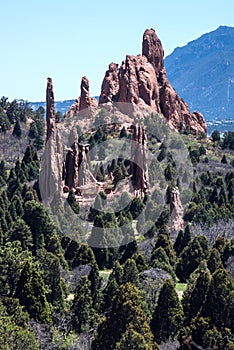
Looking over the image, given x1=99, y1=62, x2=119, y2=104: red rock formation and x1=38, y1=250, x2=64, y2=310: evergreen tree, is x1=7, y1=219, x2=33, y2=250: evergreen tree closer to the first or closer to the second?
x1=38, y1=250, x2=64, y2=310: evergreen tree

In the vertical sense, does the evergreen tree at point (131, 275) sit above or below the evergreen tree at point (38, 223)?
below

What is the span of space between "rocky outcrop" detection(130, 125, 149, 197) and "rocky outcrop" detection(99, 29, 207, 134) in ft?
113

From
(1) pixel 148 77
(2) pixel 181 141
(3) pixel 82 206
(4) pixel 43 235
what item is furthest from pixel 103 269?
A: (1) pixel 148 77

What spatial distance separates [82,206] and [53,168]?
5.16 meters

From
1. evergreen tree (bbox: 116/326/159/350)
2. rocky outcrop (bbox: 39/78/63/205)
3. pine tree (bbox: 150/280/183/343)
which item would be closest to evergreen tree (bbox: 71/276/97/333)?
pine tree (bbox: 150/280/183/343)

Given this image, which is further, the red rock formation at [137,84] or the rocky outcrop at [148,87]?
the rocky outcrop at [148,87]

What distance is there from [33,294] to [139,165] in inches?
1696

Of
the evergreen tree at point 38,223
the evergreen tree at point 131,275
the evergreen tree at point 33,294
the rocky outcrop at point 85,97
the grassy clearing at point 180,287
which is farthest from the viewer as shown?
the rocky outcrop at point 85,97

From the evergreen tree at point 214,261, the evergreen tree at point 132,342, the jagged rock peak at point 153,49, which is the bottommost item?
the evergreen tree at point 132,342

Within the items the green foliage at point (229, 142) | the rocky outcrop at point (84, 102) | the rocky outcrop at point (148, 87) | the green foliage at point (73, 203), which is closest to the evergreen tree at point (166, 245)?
the green foliage at point (73, 203)

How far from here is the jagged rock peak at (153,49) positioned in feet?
458

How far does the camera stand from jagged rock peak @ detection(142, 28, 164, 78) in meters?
140

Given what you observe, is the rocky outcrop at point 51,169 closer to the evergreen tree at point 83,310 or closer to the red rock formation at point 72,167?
the red rock formation at point 72,167

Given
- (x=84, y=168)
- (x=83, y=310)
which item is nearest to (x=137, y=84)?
(x=84, y=168)
